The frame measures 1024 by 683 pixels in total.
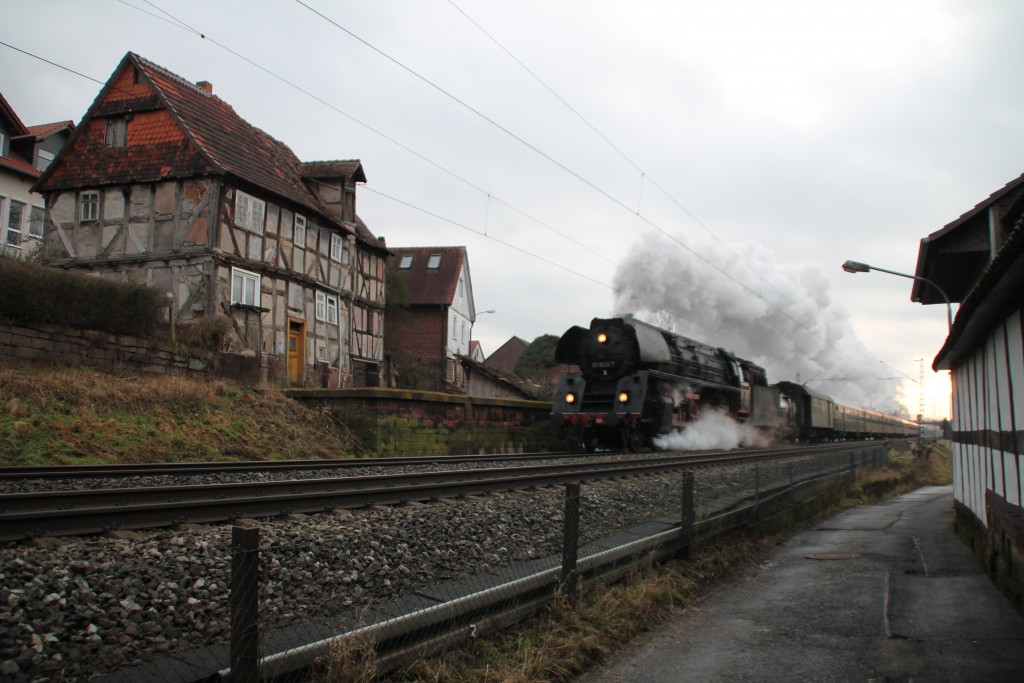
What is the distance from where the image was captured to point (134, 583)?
349 centimetres

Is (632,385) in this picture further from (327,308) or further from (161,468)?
(161,468)

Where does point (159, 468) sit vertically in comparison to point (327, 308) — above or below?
below

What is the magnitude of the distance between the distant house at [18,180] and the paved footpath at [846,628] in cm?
Answer: 2786

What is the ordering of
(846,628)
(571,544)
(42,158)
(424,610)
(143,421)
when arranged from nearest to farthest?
(424,610), (571,544), (846,628), (143,421), (42,158)

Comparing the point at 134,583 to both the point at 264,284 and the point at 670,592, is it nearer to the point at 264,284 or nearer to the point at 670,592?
the point at 670,592

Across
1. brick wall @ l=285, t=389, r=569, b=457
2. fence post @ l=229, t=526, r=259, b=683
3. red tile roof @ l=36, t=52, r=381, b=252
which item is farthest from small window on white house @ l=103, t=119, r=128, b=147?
fence post @ l=229, t=526, r=259, b=683

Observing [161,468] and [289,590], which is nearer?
[289,590]

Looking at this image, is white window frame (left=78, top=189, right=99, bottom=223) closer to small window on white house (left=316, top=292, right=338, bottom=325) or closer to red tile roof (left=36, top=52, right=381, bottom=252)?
red tile roof (left=36, top=52, right=381, bottom=252)

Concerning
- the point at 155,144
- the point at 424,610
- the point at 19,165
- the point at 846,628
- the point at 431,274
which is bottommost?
the point at 846,628

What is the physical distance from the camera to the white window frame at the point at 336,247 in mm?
26297

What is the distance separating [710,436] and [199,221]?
53.1ft

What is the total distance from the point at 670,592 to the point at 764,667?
1.56 meters

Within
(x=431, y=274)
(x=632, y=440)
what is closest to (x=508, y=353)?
(x=431, y=274)

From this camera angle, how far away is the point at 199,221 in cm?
2089
